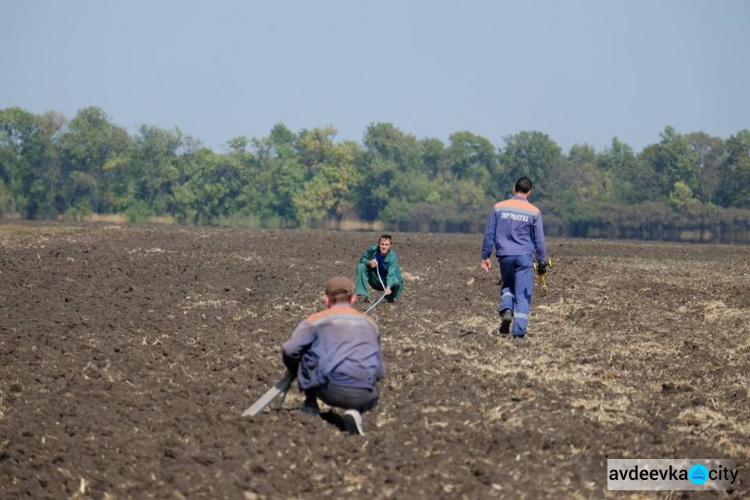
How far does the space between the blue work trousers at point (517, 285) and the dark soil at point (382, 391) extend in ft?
1.28

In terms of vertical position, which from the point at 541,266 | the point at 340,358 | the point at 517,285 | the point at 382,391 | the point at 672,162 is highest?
the point at 672,162

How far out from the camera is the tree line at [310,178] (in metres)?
97.9

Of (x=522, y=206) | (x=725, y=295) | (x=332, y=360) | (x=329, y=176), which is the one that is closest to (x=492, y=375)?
(x=522, y=206)

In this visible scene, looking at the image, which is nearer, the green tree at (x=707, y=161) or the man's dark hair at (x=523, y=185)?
the man's dark hair at (x=523, y=185)

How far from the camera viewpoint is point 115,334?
14820 millimetres

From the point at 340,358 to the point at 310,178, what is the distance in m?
103

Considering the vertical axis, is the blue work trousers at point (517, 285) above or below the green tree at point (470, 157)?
below

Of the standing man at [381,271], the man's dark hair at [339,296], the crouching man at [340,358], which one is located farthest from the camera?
the standing man at [381,271]

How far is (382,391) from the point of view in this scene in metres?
11.0

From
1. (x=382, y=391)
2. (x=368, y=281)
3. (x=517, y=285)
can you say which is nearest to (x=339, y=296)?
(x=382, y=391)

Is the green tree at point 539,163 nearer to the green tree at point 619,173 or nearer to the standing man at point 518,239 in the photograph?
the green tree at point 619,173

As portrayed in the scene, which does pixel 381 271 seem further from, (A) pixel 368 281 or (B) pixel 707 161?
(B) pixel 707 161

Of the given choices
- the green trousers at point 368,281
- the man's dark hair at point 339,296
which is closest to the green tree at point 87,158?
the green trousers at point 368,281

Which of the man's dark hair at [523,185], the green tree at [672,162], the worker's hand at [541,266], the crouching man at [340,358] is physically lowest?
the crouching man at [340,358]
